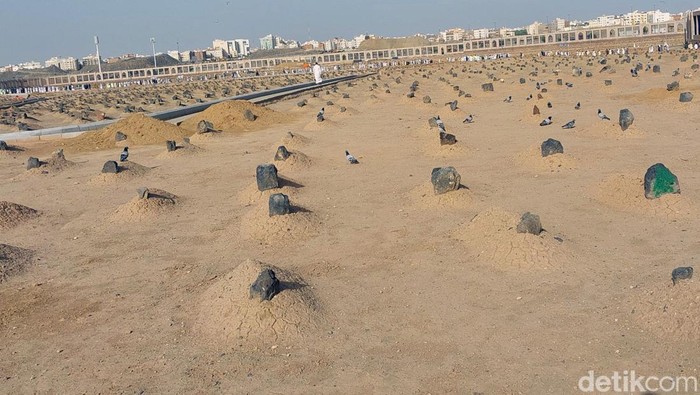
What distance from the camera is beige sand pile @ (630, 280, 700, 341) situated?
7094 mm

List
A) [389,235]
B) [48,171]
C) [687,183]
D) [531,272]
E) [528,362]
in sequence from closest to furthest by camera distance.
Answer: [528,362], [531,272], [389,235], [687,183], [48,171]

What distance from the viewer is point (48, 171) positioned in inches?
828

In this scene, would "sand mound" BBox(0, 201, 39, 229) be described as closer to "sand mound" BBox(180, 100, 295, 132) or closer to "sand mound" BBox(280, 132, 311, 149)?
"sand mound" BBox(280, 132, 311, 149)

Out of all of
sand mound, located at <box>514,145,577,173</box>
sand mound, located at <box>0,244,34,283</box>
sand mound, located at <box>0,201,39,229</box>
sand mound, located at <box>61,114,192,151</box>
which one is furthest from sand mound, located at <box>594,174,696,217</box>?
sand mound, located at <box>61,114,192,151</box>

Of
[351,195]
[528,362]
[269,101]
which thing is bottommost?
[528,362]

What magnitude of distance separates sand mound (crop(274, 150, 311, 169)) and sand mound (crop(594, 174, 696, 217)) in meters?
9.04

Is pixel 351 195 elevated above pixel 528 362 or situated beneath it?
elevated above

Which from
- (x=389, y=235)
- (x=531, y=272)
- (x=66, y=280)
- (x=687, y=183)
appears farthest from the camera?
(x=687, y=183)

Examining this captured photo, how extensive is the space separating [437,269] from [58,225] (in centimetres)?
977

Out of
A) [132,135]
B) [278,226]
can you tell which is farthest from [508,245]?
[132,135]

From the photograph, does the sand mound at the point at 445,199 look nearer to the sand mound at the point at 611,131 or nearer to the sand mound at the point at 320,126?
the sand mound at the point at 611,131

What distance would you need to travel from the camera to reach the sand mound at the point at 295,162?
18.6 m

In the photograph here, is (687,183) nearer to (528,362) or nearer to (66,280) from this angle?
(528,362)

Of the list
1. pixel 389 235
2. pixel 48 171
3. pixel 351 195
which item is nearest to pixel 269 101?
pixel 48 171
